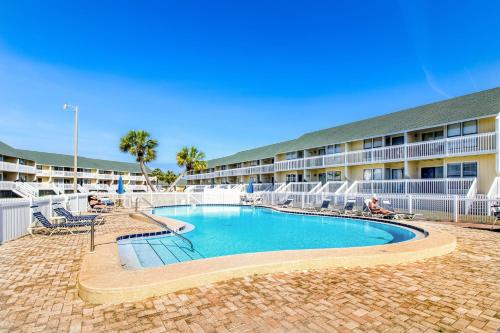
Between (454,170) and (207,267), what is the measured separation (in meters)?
21.0

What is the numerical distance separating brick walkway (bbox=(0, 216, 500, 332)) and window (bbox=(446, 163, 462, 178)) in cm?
1597

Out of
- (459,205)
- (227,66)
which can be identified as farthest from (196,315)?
(227,66)

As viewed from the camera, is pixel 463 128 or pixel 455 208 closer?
pixel 455 208

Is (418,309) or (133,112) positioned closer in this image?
(418,309)

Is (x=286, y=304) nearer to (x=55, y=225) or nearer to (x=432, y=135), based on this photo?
(x=55, y=225)

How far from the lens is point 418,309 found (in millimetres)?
4047

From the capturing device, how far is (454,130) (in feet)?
64.8

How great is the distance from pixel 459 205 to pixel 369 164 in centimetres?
1082

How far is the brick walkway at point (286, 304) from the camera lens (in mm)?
3553

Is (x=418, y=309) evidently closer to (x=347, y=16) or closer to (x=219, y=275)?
(x=219, y=275)

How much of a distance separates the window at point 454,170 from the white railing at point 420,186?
1.78 meters

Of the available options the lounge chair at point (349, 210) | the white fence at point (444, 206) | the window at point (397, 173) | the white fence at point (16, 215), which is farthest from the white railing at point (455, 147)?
the white fence at point (16, 215)

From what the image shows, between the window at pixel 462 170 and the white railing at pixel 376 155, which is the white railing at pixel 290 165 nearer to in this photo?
the white railing at pixel 376 155

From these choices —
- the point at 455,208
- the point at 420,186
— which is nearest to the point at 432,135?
the point at 420,186
